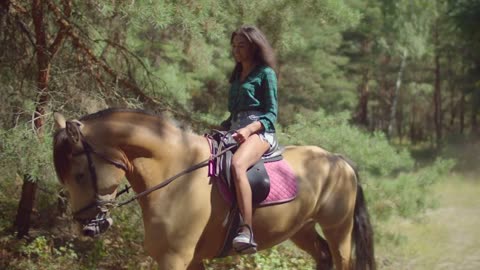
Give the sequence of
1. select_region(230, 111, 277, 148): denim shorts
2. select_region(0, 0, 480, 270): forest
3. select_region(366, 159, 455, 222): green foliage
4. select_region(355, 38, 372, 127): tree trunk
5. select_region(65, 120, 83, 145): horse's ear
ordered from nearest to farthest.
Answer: select_region(65, 120, 83, 145): horse's ear → select_region(230, 111, 277, 148): denim shorts → select_region(0, 0, 480, 270): forest → select_region(366, 159, 455, 222): green foliage → select_region(355, 38, 372, 127): tree trunk

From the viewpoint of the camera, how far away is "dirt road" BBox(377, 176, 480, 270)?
7.50 meters

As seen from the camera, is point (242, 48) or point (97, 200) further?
point (242, 48)

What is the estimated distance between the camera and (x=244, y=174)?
3.12 metres

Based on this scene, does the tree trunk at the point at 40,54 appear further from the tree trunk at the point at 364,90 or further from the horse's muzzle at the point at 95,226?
the tree trunk at the point at 364,90

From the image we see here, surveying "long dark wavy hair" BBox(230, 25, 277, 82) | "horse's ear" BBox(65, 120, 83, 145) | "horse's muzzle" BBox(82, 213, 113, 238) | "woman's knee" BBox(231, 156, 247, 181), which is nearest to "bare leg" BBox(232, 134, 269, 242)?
"woman's knee" BBox(231, 156, 247, 181)

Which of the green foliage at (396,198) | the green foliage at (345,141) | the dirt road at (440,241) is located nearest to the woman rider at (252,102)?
the green foliage at (345,141)

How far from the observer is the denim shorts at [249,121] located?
11.0 ft

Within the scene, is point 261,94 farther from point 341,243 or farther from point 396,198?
point 396,198

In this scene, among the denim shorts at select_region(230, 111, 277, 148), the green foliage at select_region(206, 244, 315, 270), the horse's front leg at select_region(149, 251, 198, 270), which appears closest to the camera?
the horse's front leg at select_region(149, 251, 198, 270)

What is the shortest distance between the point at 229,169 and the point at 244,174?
0.11 meters

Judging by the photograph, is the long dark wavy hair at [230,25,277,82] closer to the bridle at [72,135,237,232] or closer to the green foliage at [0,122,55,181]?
the bridle at [72,135,237,232]

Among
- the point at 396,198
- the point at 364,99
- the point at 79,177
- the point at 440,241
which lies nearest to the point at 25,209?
the point at 79,177

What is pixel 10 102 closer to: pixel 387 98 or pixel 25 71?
pixel 25 71

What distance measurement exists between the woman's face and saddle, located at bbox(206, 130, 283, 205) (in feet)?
1.68
